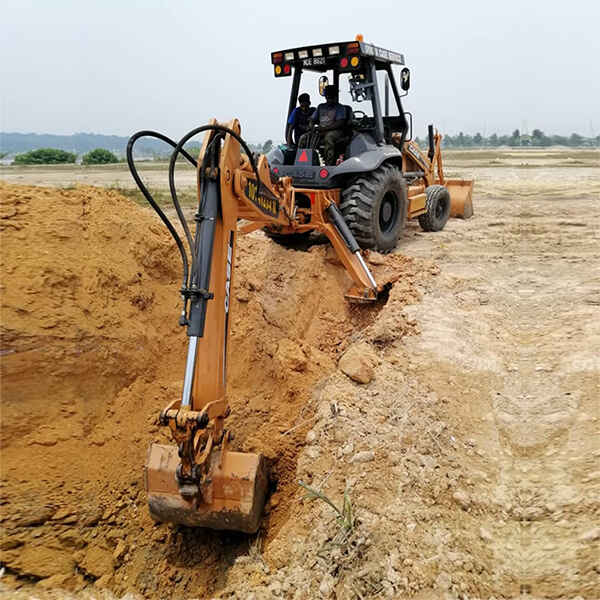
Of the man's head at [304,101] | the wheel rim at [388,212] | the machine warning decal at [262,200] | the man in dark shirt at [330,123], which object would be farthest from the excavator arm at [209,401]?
the man's head at [304,101]

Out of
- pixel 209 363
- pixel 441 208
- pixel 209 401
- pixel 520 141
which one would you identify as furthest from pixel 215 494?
pixel 520 141

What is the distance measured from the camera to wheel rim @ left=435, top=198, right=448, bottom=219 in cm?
866

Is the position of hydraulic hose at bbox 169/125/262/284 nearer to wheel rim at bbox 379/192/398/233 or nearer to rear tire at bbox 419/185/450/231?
wheel rim at bbox 379/192/398/233

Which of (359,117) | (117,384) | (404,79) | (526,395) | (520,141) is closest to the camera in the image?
(526,395)

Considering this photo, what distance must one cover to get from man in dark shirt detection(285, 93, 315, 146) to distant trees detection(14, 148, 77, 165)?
102 ft

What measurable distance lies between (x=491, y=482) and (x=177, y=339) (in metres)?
2.84

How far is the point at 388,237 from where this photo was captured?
6.51 meters

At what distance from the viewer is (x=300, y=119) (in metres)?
6.65

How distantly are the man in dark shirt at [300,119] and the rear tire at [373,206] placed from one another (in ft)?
3.72

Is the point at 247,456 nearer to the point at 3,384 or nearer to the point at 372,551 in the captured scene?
the point at 372,551

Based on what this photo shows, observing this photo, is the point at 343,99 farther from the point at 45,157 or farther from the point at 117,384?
the point at 45,157

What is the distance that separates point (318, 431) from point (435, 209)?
593 cm

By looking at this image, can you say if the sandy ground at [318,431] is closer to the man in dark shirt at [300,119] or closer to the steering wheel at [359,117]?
the man in dark shirt at [300,119]

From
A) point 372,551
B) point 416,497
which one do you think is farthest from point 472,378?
point 372,551
